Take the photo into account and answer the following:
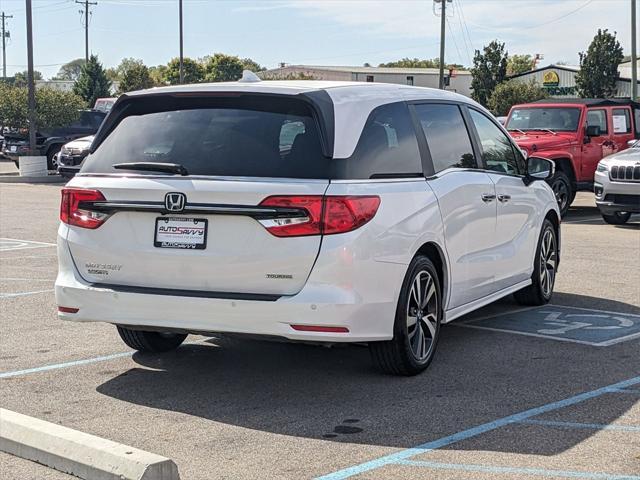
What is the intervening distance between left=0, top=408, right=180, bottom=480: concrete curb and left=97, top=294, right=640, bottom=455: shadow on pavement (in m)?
1.03

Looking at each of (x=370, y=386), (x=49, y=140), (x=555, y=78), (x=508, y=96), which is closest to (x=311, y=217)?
(x=370, y=386)

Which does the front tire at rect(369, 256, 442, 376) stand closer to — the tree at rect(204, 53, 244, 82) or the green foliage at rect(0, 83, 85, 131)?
the green foliage at rect(0, 83, 85, 131)

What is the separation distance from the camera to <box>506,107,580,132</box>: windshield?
1964 cm

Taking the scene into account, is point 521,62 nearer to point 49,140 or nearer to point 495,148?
point 49,140

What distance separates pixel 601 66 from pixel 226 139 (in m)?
68.5

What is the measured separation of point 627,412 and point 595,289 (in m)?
4.57

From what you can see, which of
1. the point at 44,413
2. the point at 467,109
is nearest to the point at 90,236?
the point at 44,413

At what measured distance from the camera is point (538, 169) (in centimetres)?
934

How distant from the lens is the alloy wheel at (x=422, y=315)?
6.80m

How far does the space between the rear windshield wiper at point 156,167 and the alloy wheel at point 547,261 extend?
4.12m

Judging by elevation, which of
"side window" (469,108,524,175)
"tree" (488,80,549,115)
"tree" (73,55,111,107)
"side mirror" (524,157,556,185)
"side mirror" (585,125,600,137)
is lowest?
"side mirror" (524,157,556,185)

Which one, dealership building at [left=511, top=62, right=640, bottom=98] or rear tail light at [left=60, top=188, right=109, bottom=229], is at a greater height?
dealership building at [left=511, top=62, right=640, bottom=98]

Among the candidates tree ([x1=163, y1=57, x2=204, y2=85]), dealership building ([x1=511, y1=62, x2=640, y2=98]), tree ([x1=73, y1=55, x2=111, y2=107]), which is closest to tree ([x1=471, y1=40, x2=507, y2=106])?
dealership building ([x1=511, y1=62, x2=640, y2=98])

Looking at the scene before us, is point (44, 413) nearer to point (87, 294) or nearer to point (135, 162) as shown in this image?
point (87, 294)
